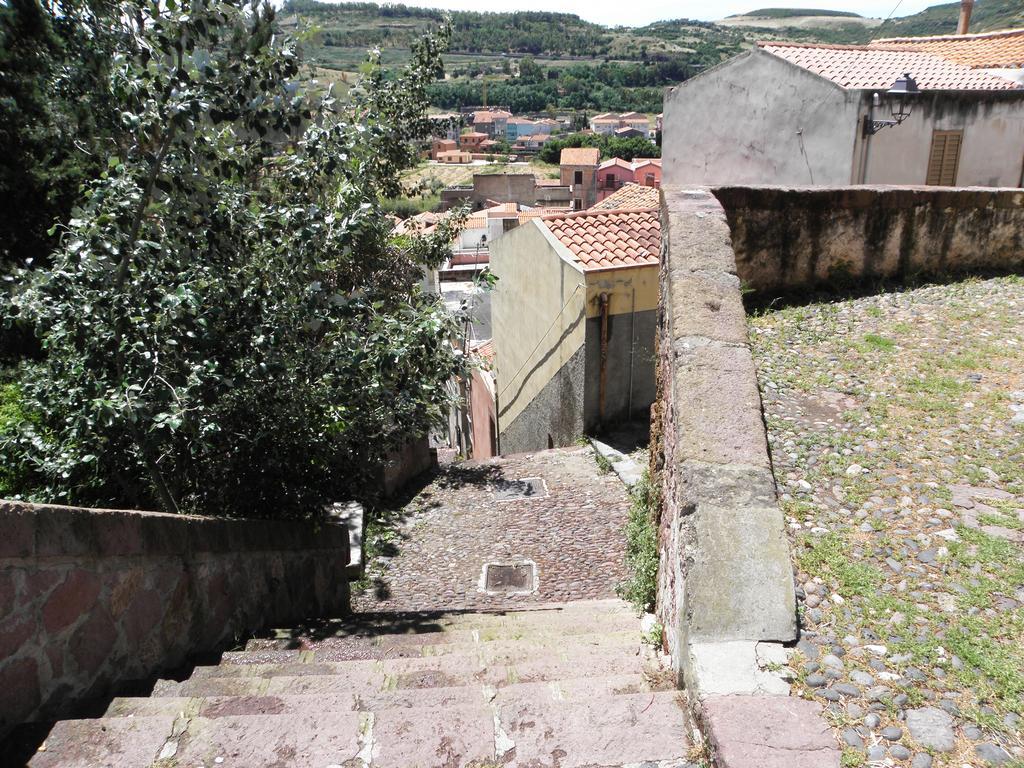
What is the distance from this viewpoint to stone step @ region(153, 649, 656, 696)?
11.0 ft

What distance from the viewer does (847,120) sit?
1186cm

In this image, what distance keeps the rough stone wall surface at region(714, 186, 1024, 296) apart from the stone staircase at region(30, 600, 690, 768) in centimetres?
365

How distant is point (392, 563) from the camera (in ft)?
26.7

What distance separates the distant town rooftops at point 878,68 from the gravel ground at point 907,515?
8.21 meters

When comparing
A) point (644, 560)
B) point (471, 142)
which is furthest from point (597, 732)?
point (471, 142)

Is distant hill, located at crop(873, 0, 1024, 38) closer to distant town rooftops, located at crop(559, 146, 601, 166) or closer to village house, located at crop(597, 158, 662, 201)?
village house, located at crop(597, 158, 662, 201)

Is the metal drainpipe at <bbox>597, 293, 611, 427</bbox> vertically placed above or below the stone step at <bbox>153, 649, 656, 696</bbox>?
below

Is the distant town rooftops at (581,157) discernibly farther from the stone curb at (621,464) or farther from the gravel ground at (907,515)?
the gravel ground at (907,515)

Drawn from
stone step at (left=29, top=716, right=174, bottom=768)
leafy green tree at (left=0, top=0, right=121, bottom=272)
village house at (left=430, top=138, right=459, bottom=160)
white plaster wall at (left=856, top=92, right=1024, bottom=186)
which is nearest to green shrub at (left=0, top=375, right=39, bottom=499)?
leafy green tree at (left=0, top=0, right=121, bottom=272)

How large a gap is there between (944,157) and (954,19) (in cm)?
7344

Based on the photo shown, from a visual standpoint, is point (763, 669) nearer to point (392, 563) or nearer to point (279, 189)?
point (279, 189)

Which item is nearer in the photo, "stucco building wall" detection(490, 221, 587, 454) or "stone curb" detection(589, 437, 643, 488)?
"stone curb" detection(589, 437, 643, 488)

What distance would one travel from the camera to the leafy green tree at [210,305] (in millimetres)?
3898

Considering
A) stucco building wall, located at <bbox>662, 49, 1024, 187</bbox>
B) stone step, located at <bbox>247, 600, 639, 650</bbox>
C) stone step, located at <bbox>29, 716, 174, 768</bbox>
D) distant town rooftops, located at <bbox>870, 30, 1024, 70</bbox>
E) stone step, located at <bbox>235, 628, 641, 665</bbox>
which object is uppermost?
distant town rooftops, located at <bbox>870, 30, 1024, 70</bbox>
